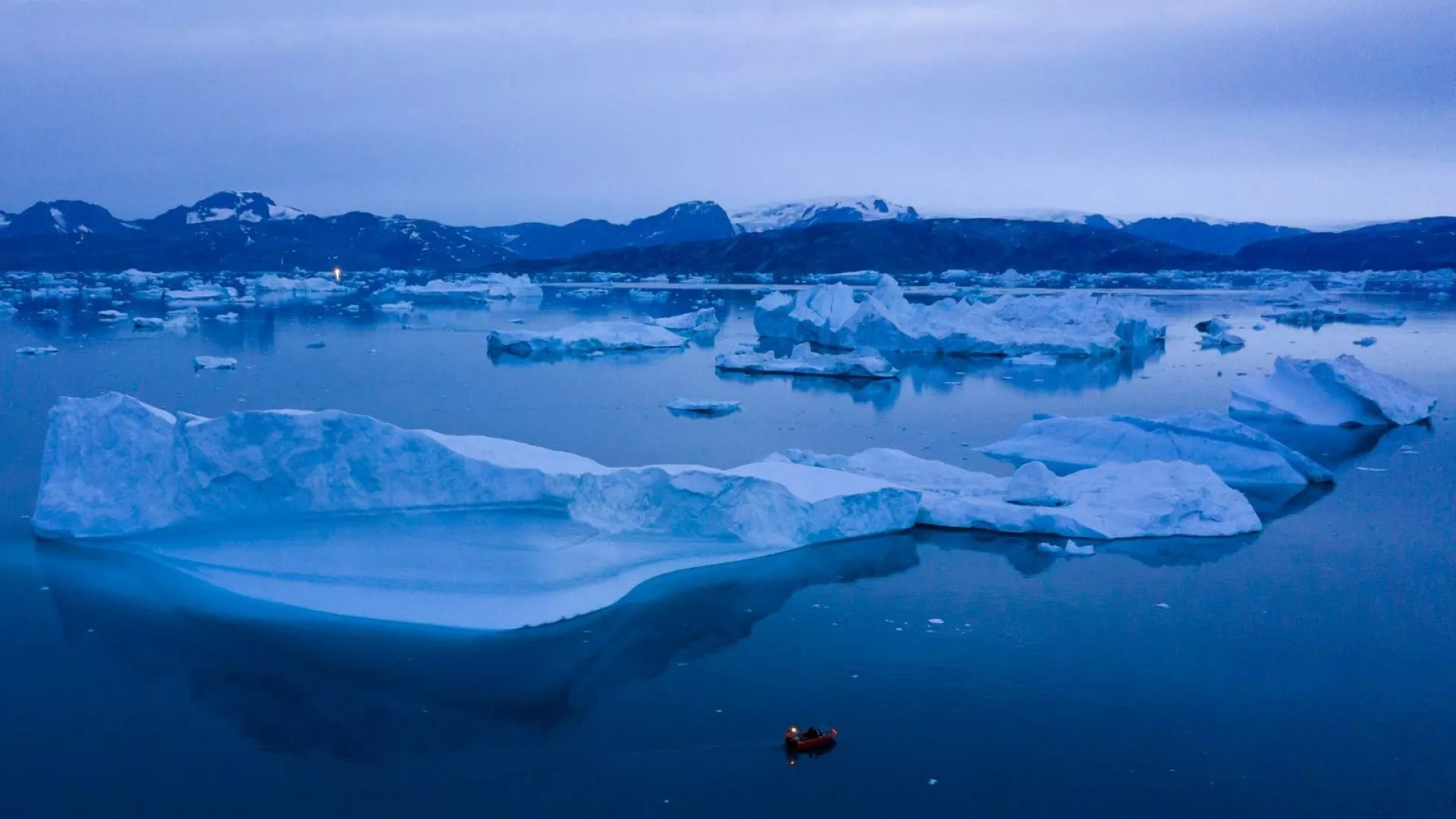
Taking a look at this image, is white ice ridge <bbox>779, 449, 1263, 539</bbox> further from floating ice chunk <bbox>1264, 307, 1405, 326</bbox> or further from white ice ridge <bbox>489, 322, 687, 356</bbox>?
floating ice chunk <bbox>1264, 307, 1405, 326</bbox>

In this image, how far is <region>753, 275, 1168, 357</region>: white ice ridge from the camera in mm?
20562

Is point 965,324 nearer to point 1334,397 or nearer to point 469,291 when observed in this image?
point 1334,397

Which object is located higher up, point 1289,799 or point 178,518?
point 178,518

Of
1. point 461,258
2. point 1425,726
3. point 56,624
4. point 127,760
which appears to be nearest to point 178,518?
point 56,624

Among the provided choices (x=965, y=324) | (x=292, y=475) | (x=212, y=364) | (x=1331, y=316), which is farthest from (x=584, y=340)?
(x=1331, y=316)

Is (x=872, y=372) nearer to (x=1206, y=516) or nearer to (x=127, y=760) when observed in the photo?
(x=1206, y=516)

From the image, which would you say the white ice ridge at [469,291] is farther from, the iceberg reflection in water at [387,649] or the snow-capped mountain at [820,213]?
the snow-capped mountain at [820,213]

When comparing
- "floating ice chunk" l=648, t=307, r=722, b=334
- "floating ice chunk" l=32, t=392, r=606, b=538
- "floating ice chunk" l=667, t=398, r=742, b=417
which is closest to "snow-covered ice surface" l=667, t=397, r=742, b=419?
"floating ice chunk" l=667, t=398, r=742, b=417

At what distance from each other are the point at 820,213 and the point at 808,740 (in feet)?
342

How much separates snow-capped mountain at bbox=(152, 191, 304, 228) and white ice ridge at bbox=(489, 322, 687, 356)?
95687 millimetres

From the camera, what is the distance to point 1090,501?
812 centimetres

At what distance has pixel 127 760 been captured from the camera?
4.49 m

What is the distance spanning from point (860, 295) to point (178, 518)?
31.6m

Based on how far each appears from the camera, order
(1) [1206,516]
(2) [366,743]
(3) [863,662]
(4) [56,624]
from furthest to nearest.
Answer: (1) [1206,516] → (4) [56,624] → (3) [863,662] → (2) [366,743]
